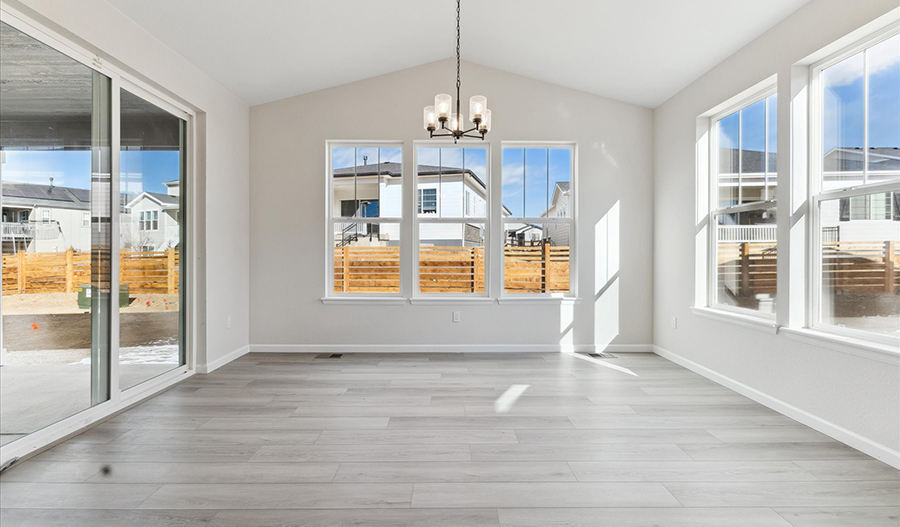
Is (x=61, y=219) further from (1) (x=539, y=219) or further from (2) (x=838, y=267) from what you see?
(2) (x=838, y=267)

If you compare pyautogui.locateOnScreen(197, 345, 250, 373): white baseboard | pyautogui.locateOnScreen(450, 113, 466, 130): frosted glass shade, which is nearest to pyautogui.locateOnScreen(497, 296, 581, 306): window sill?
pyautogui.locateOnScreen(450, 113, 466, 130): frosted glass shade

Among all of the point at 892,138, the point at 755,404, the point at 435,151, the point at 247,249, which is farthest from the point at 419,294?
the point at 892,138

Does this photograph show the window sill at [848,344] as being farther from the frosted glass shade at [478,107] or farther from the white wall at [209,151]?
the white wall at [209,151]

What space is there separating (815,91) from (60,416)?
5.17m

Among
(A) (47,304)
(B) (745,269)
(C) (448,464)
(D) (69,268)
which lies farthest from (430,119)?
(B) (745,269)

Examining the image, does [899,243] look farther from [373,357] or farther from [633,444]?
[373,357]

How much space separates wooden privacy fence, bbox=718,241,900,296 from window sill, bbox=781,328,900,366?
0.32m

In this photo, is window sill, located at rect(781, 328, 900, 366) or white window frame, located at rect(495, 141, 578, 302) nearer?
window sill, located at rect(781, 328, 900, 366)

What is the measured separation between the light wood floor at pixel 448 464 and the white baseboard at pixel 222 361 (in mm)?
468

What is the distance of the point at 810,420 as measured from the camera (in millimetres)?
2686

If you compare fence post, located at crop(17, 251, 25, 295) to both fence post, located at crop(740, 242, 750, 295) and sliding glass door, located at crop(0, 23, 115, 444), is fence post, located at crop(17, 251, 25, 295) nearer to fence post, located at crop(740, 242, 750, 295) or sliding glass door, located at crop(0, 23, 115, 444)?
sliding glass door, located at crop(0, 23, 115, 444)

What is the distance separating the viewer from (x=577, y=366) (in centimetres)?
414

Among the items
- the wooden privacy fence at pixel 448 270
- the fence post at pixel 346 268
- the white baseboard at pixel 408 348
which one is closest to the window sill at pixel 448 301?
the wooden privacy fence at pixel 448 270

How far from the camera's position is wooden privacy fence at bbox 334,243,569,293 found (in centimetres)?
480
